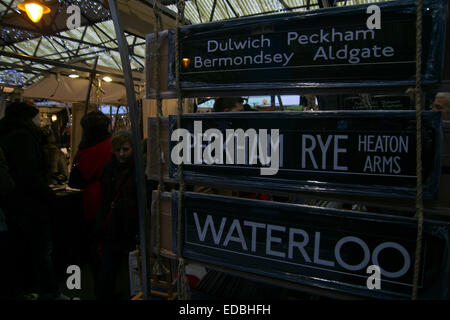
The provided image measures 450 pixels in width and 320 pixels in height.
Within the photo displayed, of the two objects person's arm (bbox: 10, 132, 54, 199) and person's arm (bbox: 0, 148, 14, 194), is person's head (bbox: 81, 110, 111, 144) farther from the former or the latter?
person's arm (bbox: 0, 148, 14, 194)

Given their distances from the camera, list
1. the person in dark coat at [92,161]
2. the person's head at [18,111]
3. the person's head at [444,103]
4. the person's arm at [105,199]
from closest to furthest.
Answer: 1. the person's head at [444,103]
2. the person's arm at [105,199]
3. the person's head at [18,111]
4. the person in dark coat at [92,161]

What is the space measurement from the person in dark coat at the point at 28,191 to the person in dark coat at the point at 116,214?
23.5 inches

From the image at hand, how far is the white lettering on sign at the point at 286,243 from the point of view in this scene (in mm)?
786

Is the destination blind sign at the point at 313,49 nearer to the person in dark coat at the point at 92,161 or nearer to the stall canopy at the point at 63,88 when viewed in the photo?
the person in dark coat at the point at 92,161

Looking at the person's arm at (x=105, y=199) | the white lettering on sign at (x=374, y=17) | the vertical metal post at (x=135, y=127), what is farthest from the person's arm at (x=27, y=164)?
the white lettering on sign at (x=374, y=17)

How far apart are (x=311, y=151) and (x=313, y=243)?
0.84 ft

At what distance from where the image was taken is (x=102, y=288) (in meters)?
2.68

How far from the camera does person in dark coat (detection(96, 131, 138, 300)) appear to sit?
8.20ft

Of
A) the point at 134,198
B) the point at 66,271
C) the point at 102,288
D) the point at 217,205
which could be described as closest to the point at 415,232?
the point at 217,205

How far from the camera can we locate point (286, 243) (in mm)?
881

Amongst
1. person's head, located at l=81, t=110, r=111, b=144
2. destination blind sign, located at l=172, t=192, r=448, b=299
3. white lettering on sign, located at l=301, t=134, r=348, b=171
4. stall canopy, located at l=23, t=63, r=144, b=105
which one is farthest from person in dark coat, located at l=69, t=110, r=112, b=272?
white lettering on sign, located at l=301, t=134, r=348, b=171

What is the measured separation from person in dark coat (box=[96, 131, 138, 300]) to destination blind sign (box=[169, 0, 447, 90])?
66.5 inches

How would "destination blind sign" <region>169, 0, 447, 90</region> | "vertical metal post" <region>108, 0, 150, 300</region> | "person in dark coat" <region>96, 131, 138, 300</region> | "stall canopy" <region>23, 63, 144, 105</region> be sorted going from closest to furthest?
1. "destination blind sign" <region>169, 0, 447, 90</region>
2. "vertical metal post" <region>108, 0, 150, 300</region>
3. "person in dark coat" <region>96, 131, 138, 300</region>
4. "stall canopy" <region>23, 63, 144, 105</region>
